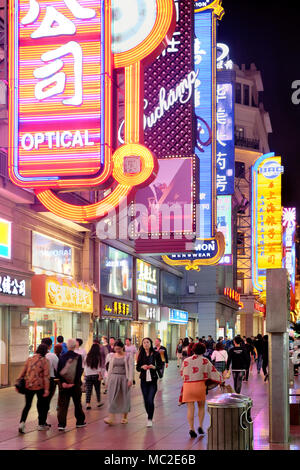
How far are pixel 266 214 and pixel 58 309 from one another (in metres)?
29.8

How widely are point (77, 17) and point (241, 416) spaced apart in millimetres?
11836

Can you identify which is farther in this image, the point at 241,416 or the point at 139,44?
the point at 139,44

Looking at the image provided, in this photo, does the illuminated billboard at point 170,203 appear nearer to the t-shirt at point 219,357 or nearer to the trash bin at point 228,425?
the t-shirt at point 219,357

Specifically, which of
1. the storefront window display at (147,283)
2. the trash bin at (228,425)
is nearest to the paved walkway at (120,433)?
the trash bin at (228,425)

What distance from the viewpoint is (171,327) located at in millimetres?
50094

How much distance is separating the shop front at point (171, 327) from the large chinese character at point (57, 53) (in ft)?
91.5

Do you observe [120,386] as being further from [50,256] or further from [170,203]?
[50,256]

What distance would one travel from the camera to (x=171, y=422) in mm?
15250

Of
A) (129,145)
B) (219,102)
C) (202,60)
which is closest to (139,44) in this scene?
(129,145)

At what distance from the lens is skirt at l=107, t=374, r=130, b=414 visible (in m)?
14.9

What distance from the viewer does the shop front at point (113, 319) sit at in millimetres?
31359

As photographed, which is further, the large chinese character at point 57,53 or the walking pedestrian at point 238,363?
the walking pedestrian at point 238,363

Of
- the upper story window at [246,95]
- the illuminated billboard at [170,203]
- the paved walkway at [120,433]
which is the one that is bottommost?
the paved walkway at [120,433]
